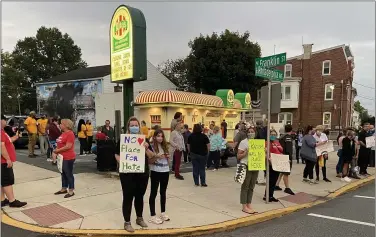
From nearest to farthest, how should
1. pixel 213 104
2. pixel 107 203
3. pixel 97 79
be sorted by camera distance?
pixel 107 203 < pixel 213 104 < pixel 97 79

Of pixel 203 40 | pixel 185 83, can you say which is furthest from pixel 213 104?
pixel 185 83

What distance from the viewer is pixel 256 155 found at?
21.6ft

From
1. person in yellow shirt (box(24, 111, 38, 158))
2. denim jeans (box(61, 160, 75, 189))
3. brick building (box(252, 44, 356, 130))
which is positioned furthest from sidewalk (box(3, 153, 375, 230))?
brick building (box(252, 44, 356, 130))

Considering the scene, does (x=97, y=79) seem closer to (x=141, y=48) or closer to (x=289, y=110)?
(x=289, y=110)

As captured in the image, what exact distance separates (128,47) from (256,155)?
187 inches

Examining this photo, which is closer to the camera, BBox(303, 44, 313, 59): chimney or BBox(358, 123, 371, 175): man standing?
BBox(358, 123, 371, 175): man standing

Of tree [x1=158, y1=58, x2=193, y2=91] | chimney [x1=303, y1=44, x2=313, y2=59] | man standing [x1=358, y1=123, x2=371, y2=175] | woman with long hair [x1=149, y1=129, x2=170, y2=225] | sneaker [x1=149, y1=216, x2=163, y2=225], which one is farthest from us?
tree [x1=158, y1=58, x2=193, y2=91]

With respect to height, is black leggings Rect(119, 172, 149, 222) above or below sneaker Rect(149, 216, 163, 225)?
above

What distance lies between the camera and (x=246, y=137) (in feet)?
22.3

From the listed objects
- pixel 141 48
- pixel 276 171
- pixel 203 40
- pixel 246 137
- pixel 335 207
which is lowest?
pixel 335 207

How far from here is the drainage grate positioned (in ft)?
18.5

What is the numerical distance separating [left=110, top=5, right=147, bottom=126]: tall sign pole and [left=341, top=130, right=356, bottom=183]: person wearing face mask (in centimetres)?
666

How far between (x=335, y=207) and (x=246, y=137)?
2.78 metres

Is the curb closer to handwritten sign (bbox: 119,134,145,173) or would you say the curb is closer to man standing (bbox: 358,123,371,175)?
handwritten sign (bbox: 119,134,145,173)
